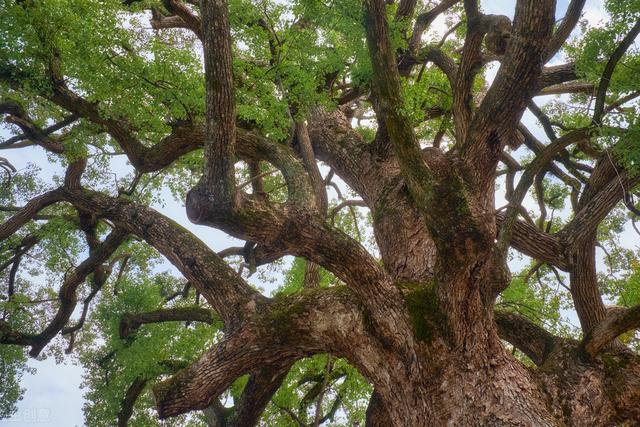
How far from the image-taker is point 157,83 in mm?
6273

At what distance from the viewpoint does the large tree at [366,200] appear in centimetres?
431

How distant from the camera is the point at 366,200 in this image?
7.33 m

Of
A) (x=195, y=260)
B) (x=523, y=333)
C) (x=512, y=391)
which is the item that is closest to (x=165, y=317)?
(x=195, y=260)

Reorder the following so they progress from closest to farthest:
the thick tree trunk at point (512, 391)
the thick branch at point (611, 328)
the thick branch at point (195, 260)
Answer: the thick tree trunk at point (512, 391)
the thick branch at point (611, 328)
the thick branch at point (195, 260)

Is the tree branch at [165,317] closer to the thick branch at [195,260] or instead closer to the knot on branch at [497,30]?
the thick branch at [195,260]

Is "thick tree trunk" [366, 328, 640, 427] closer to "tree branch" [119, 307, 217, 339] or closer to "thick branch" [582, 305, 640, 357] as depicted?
"thick branch" [582, 305, 640, 357]

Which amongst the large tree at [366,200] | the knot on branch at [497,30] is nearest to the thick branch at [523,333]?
the large tree at [366,200]

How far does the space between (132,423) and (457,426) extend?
1025 cm

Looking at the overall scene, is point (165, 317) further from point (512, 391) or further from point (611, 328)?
point (611, 328)

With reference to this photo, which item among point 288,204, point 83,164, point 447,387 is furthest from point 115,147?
point 447,387

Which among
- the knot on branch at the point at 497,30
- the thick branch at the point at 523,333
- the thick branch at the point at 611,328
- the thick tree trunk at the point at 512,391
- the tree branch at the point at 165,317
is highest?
the knot on branch at the point at 497,30

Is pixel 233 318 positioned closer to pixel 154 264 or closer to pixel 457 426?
pixel 457 426

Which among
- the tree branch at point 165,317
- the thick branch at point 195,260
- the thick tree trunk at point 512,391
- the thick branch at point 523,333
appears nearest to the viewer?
the thick tree trunk at point 512,391

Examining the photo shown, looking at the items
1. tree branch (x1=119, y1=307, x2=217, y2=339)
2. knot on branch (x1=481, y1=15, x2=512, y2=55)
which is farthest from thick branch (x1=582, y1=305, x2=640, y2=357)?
tree branch (x1=119, y1=307, x2=217, y2=339)
